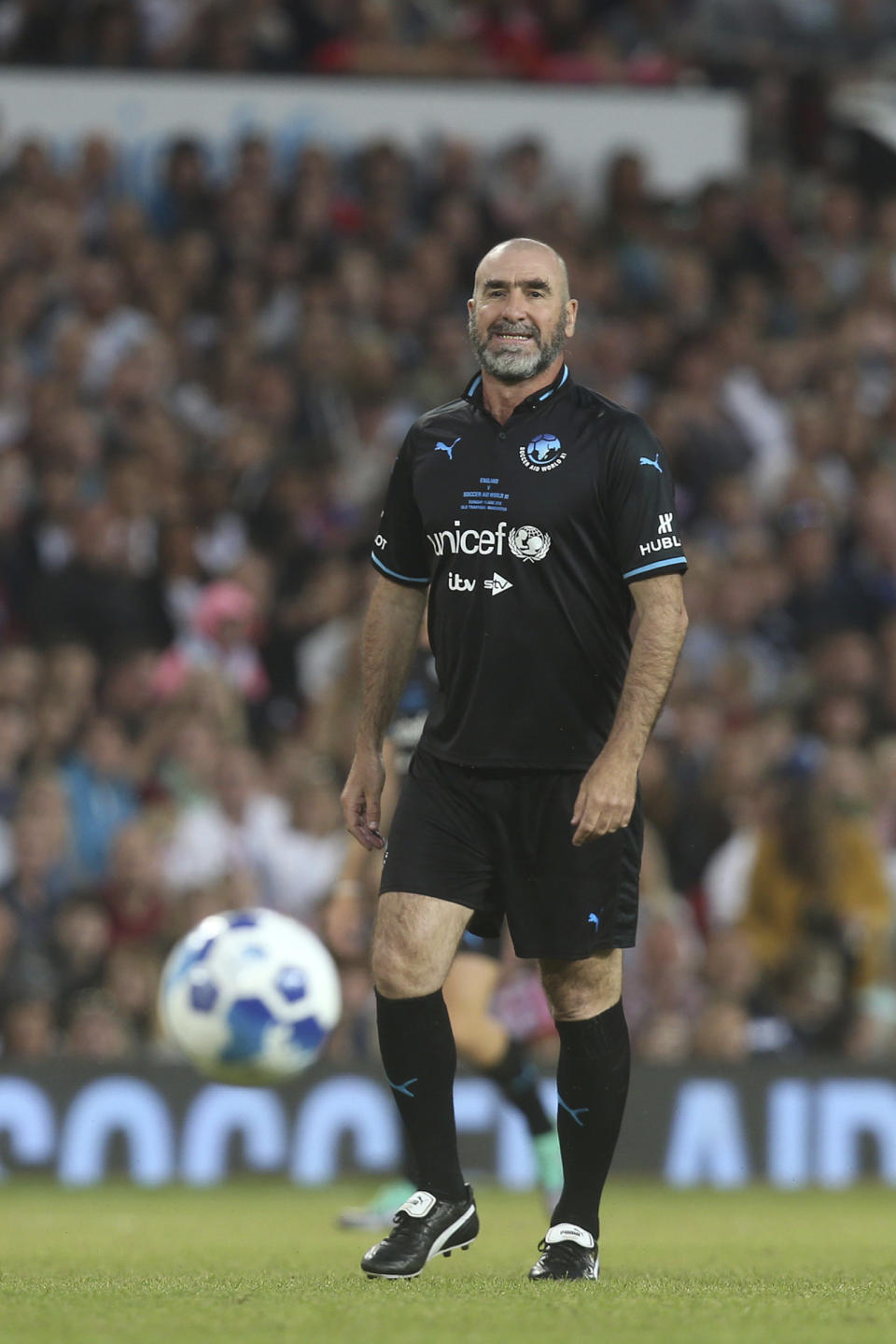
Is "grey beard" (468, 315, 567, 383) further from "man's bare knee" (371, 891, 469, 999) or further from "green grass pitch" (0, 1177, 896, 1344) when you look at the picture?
"green grass pitch" (0, 1177, 896, 1344)

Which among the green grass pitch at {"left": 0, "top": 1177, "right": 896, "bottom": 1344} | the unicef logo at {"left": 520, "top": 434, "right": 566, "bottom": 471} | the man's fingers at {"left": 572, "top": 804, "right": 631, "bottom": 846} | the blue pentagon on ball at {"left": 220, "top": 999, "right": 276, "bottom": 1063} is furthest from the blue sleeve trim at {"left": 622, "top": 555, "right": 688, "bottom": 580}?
the blue pentagon on ball at {"left": 220, "top": 999, "right": 276, "bottom": 1063}

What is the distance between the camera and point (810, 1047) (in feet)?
39.5

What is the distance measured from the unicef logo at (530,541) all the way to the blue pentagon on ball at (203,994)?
2633mm

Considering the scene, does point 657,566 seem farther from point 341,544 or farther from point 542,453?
point 341,544

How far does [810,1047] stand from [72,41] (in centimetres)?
834

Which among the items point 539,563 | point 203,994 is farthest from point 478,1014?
point 539,563

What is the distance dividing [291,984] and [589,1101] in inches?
85.7

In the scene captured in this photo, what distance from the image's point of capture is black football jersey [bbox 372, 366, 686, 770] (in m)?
6.12

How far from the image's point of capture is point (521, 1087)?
852 cm

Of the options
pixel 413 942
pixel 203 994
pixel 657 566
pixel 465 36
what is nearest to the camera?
pixel 657 566

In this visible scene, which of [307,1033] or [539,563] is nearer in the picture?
[539,563]

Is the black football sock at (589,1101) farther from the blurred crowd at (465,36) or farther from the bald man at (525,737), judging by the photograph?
the blurred crowd at (465,36)

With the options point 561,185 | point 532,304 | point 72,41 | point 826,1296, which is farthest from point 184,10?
point 826,1296

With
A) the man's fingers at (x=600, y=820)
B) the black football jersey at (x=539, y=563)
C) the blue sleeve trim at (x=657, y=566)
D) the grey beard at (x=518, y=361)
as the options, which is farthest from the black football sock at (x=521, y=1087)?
the grey beard at (x=518, y=361)
